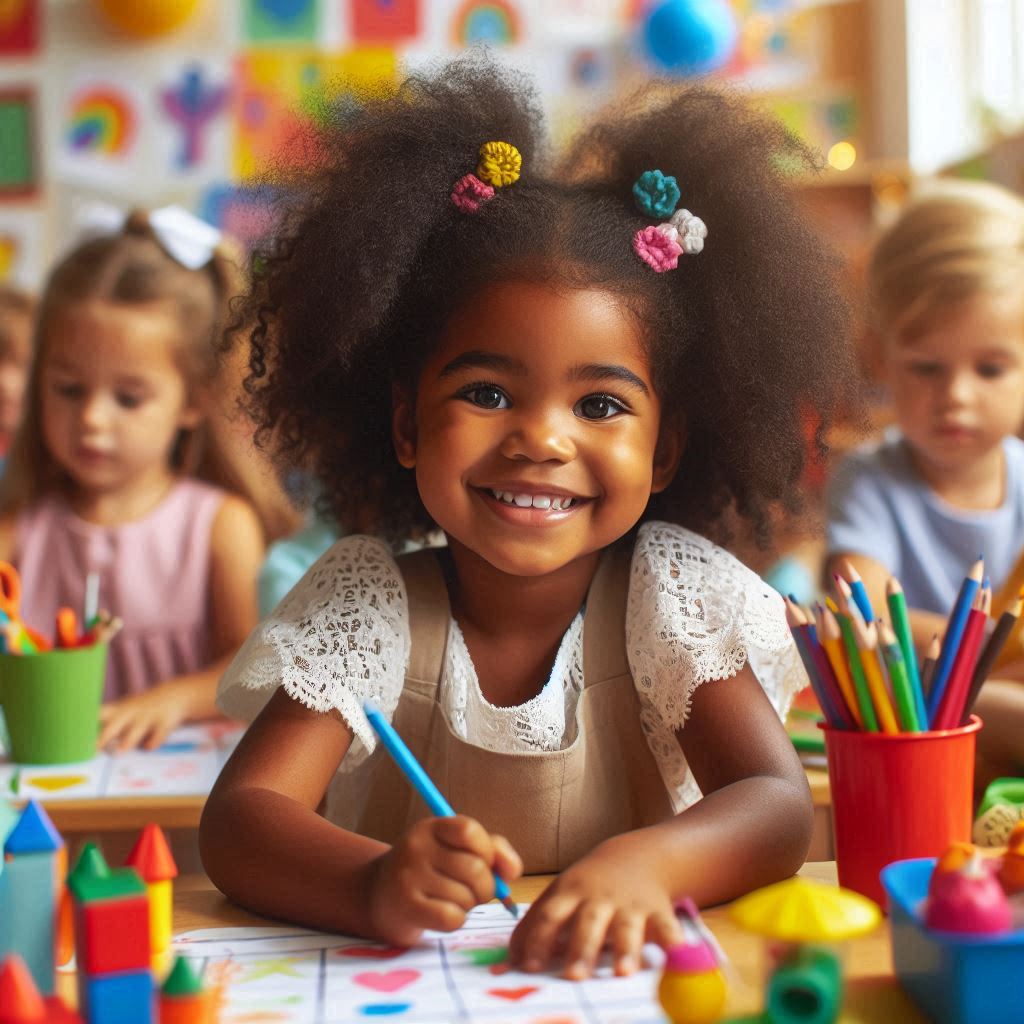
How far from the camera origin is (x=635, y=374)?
2.98ft

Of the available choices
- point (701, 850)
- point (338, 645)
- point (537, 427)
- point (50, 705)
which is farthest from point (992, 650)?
point (50, 705)

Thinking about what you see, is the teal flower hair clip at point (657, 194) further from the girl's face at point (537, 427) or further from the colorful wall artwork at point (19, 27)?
the colorful wall artwork at point (19, 27)

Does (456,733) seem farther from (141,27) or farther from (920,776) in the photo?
(141,27)

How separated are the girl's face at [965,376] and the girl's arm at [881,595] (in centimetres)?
16

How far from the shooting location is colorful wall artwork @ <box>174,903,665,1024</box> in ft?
1.98

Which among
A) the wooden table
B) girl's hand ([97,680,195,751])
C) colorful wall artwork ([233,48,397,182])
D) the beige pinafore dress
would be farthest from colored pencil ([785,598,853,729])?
colorful wall artwork ([233,48,397,182])

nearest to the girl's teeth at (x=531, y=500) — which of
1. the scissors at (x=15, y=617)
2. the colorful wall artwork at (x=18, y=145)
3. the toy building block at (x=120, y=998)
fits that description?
the toy building block at (x=120, y=998)

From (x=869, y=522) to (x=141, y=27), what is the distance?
2.65 meters

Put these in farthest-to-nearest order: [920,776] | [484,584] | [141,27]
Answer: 1. [141,27]
2. [484,584]
3. [920,776]

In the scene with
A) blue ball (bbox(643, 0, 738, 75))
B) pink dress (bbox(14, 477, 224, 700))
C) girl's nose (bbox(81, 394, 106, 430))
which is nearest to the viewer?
girl's nose (bbox(81, 394, 106, 430))

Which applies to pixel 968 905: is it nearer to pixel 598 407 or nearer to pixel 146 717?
pixel 598 407

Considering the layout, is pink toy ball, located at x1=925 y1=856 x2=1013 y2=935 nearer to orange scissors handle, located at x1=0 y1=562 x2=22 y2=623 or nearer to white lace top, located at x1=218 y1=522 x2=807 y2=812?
white lace top, located at x1=218 y1=522 x2=807 y2=812

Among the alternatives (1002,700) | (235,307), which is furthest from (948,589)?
(235,307)

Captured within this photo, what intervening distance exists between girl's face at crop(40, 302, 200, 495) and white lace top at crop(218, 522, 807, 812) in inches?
30.6
